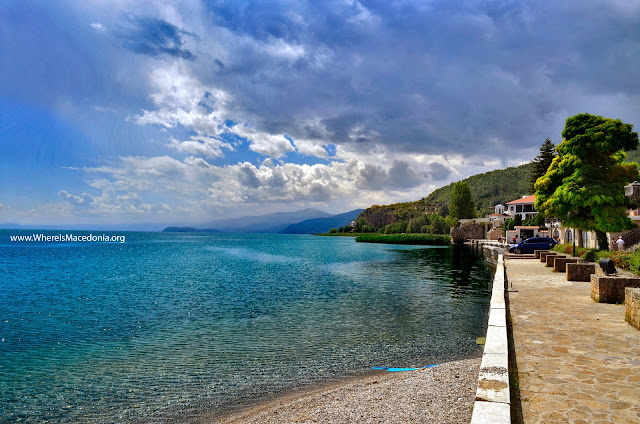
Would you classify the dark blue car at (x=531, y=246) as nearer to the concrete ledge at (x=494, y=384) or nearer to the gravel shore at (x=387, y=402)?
the gravel shore at (x=387, y=402)

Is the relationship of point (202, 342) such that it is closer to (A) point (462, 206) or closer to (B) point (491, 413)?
(B) point (491, 413)

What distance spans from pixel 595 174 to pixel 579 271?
48.6 ft

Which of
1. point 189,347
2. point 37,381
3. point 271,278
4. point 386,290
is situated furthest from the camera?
point 271,278

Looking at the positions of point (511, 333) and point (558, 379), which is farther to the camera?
point (511, 333)

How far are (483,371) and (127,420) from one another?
776 cm

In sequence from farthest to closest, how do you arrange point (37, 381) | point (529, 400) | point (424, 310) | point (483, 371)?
1. point (424, 310)
2. point (37, 381)
3. point (483, 371)
4. point (529, 400)

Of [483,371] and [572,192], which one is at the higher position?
[572,192]

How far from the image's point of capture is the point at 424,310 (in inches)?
757

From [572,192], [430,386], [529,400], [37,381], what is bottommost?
[37,381]

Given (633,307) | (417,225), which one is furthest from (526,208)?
(633,307)

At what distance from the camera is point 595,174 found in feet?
95.8

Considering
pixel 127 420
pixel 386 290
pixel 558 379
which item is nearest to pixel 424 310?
pixel 386 290

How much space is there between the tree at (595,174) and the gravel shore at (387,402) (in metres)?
24.8

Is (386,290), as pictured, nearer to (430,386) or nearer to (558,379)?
(430,386)
